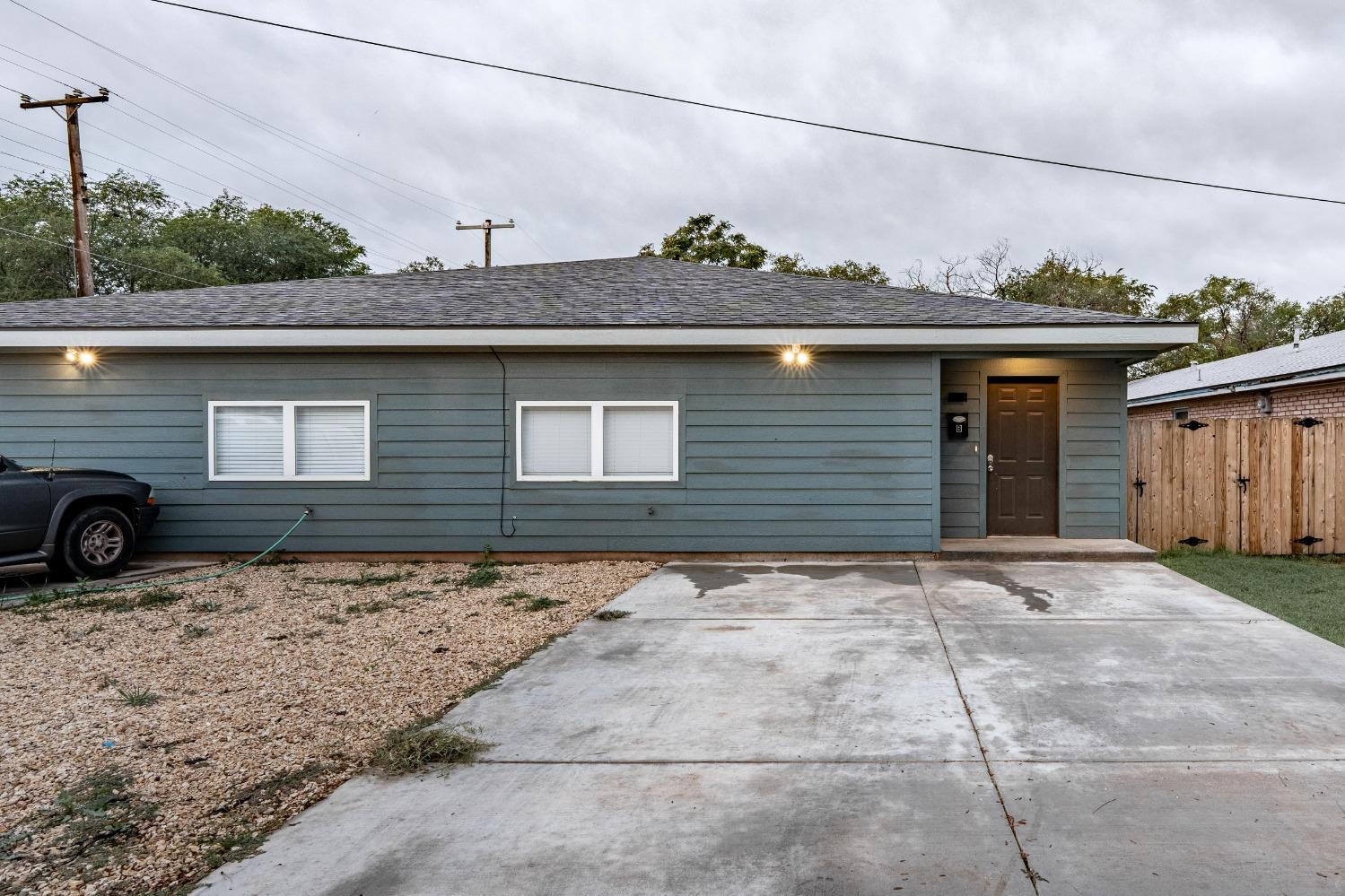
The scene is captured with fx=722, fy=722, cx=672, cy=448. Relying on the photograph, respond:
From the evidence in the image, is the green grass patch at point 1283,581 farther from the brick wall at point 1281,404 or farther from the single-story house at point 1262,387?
the single-story house at point 1262,387

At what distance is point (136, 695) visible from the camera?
11.6 feet

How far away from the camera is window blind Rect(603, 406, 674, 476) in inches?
299

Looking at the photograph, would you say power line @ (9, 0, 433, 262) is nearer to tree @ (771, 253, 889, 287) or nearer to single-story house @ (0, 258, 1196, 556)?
single-story house @ (0, 258, 1196, 556)

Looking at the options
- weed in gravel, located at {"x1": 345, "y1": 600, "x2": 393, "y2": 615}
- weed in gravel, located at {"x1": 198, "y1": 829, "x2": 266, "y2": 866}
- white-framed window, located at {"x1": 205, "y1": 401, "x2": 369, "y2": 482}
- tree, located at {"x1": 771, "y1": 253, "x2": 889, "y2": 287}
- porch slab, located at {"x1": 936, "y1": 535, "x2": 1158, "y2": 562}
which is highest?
tree, located at {"x1": 771, "y1": 253, "x2": 889, "y2": 287}

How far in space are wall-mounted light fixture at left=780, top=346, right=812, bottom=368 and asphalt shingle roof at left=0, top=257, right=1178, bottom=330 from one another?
0.33 meters

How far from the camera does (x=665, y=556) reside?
7562 mm

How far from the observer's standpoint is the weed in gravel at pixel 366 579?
256 inches

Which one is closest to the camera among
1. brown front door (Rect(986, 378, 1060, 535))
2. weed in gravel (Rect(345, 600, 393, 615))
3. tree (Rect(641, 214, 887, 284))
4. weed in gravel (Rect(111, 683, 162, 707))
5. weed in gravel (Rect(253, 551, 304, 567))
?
weed in gravel (Rect(111, 683, 162, 707))

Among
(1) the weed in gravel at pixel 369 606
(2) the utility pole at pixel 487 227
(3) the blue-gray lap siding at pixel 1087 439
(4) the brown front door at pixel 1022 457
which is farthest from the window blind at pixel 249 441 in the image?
(2) the utility pole at pixel 487 227

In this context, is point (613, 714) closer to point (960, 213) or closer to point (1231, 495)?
point (1231, 495)

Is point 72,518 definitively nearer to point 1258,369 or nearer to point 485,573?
point 485,573

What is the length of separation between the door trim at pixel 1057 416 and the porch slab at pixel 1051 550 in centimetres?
34

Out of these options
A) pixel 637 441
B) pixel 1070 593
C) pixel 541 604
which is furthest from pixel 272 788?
pixel 1070 593

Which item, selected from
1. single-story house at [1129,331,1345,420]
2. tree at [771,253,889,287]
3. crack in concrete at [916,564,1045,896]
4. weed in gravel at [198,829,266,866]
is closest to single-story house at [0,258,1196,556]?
crack in concrete at [916,564,1045,896]
